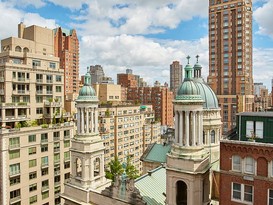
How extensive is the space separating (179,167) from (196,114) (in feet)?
17.6

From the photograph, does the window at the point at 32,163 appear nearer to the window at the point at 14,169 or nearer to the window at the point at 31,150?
the window at the point at 31,150

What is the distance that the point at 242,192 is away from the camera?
2139 centimetres

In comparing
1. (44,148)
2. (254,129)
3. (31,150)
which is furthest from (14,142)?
(254,129)

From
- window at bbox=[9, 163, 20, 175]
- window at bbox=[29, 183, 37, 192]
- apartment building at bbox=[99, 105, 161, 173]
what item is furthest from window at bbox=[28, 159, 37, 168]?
apartment building at bbox=[99, 105, 161, 173]

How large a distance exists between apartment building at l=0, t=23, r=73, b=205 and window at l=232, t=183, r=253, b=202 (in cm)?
3621

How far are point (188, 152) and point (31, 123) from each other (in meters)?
34.7

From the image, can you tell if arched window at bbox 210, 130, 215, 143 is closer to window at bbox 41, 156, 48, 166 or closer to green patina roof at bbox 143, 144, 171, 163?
green patina roof at bbox 143, 144, 171, 163

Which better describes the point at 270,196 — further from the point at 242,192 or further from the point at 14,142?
the point at 14,142

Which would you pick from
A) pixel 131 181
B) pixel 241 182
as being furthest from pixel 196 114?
pixel 131 181

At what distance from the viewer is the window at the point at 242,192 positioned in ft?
69.2

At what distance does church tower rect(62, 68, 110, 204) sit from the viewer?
104 ft

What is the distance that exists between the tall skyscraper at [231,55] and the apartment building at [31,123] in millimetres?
85311

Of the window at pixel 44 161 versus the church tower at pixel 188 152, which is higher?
the church tower at pixel 188 152

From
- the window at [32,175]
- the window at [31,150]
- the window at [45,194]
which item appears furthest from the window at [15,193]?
the window at [31,150]
